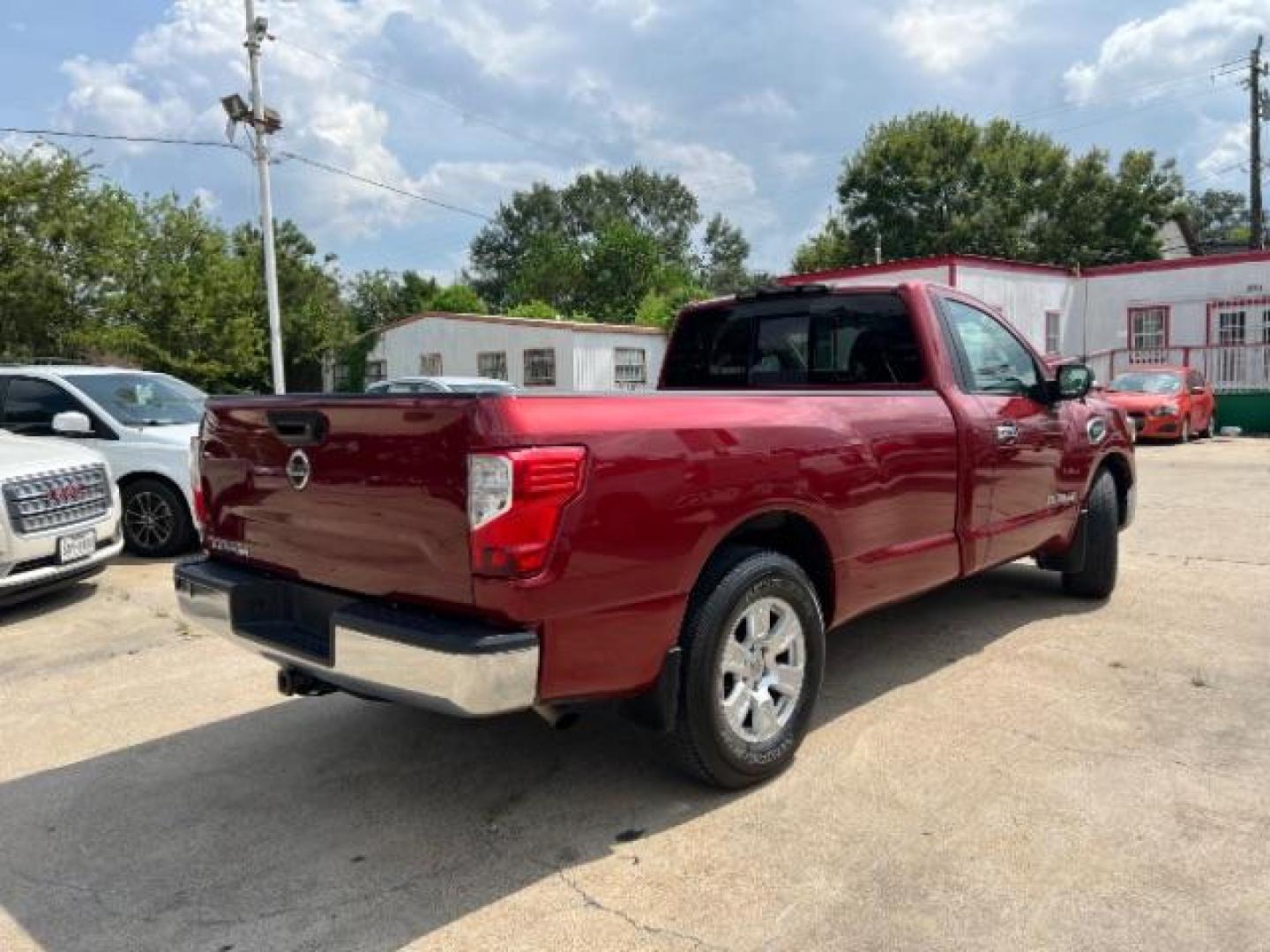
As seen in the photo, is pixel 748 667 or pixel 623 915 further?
pixel 748 667

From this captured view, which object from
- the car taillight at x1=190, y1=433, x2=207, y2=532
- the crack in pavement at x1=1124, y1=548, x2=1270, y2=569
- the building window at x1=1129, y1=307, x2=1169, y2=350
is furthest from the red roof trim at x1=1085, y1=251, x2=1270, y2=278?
the car taillight at x1=190, y1=433, x2=207, y2=532

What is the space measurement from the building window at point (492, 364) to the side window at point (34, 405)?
701 inches

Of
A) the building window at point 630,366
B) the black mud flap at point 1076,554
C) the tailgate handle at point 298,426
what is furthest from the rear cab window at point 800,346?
the building window at point 630,366

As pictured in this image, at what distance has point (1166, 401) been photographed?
1805 centimetres

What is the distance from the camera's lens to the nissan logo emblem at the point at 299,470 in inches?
124

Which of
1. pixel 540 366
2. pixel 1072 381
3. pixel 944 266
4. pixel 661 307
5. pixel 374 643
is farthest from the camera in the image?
pixel 661 307

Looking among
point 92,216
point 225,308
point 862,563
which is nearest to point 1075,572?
point 862,563

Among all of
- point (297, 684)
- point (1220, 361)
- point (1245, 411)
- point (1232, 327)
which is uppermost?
point (1232, 327)

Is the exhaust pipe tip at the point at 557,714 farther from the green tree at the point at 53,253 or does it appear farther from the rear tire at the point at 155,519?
the green tree at the point at 53,253

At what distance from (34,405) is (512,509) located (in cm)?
767

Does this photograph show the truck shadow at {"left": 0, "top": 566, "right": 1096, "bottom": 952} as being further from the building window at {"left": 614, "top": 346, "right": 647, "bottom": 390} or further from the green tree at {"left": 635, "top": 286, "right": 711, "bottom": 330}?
the green tree at {"left": 635, "top": 286, "right": 711, "bottom": 330}

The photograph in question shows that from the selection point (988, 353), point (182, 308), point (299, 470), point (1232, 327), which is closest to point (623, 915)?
point (299, 470)

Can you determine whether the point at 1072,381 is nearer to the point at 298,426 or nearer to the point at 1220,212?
the point at 298,426

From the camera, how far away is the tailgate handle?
309cm
